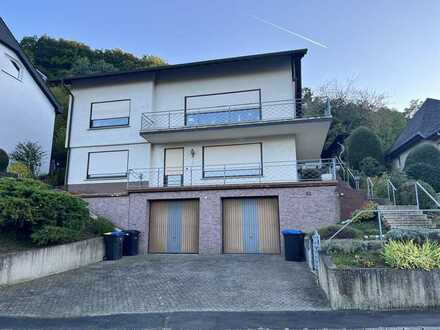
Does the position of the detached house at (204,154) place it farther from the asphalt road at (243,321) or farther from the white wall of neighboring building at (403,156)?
the white wall of neighboring building at (403,156)

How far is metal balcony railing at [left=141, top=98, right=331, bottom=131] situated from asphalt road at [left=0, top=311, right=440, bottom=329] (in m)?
9.20

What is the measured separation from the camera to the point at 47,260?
8.50 m

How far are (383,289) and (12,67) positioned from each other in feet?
72.5

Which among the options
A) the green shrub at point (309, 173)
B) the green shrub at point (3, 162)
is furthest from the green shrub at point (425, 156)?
the green shrub at point (3, 162)

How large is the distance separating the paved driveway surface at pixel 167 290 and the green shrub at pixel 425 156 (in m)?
11.9

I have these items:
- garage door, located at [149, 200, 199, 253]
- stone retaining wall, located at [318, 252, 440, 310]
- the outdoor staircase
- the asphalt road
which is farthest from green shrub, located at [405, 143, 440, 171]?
the asphalt road

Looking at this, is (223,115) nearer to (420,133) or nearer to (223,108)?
(223,108)

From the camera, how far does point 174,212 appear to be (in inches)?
510

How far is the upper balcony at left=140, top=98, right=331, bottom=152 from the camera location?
42.9ft

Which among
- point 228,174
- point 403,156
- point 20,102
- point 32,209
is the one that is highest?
point 20,102

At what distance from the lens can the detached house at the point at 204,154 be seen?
39.9ft

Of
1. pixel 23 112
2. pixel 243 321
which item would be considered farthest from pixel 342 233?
pixel 23 112

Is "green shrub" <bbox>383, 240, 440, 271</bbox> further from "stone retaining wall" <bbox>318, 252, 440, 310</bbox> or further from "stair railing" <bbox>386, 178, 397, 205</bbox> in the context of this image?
"stair railing" <bbox>386, 178, 397, 205</bbox>

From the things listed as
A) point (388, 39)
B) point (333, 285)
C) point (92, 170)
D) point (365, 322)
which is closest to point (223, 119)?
point (92, 170)
